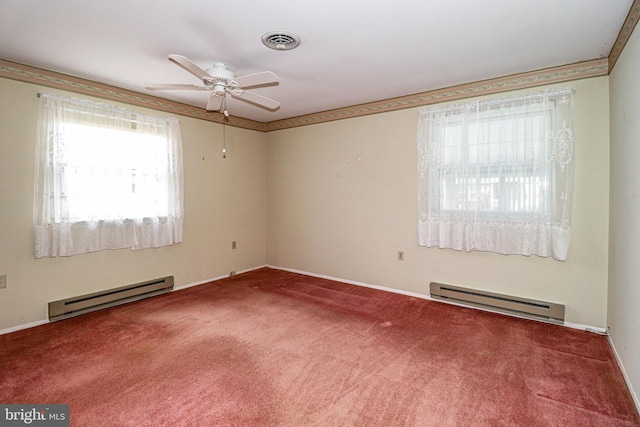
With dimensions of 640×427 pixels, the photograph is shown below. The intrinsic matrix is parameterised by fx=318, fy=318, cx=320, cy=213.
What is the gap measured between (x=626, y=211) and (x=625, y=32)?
128cm

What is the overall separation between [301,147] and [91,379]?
152 inches

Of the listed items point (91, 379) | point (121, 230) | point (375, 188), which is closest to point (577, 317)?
point (375, 188)

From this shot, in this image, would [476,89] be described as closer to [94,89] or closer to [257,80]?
[257,80]

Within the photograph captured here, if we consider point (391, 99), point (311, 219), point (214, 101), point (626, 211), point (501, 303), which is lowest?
point (501, 303)

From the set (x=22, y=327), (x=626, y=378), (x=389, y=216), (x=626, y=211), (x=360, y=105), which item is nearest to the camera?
(x=626, y=378)

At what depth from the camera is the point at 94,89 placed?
347cm

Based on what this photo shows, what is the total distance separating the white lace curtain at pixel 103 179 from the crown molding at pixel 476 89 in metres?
2.25

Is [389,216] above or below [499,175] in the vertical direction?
below

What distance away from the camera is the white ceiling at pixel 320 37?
2.09m

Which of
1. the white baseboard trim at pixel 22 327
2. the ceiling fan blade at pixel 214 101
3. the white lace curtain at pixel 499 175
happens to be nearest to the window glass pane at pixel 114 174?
the white baseboard trim at pixel 22 327

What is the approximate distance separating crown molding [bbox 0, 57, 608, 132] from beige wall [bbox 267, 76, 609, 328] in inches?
4.2

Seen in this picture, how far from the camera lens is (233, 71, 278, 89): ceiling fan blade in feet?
8.13

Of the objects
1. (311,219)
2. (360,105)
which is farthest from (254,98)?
(311,219)

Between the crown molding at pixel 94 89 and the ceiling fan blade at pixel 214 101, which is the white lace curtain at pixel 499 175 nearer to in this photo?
the ceiling fan blade at pixel 214 101
